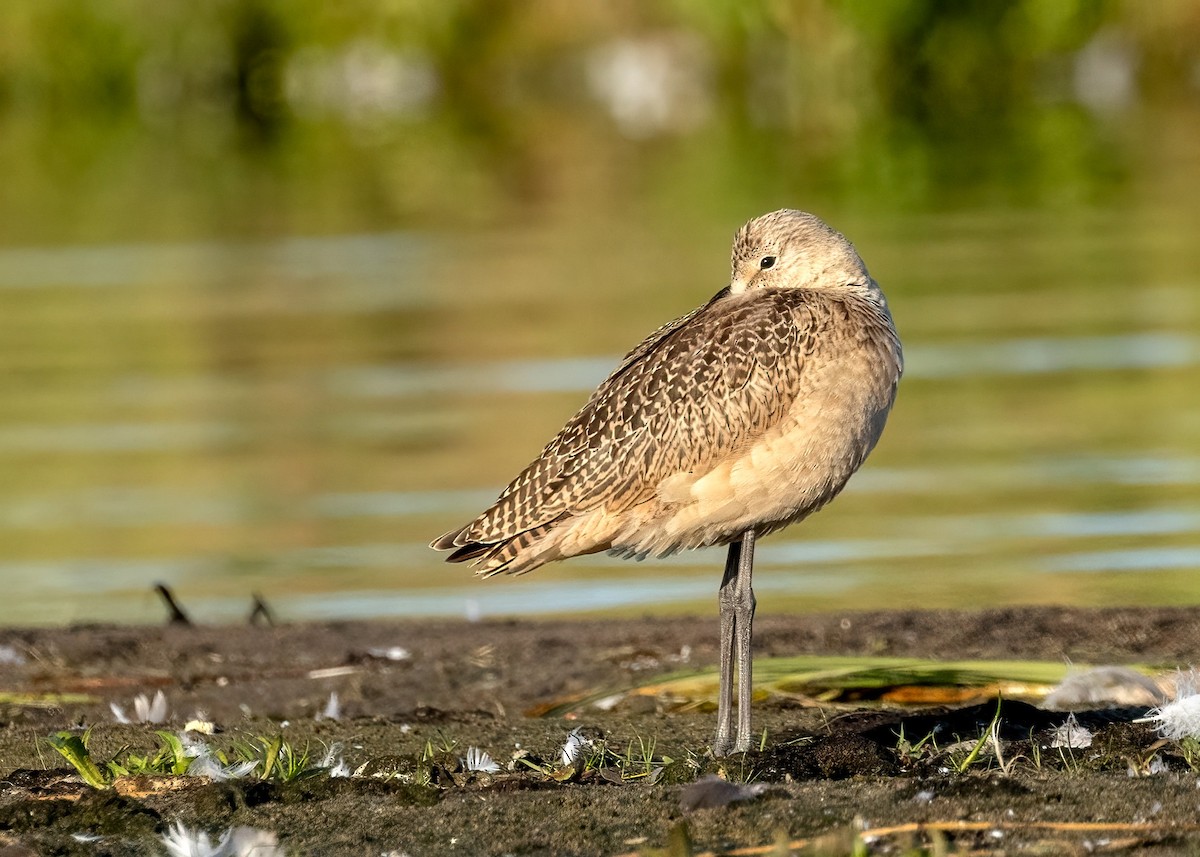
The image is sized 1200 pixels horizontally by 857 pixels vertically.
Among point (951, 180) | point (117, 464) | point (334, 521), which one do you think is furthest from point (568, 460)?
point (951, 180)

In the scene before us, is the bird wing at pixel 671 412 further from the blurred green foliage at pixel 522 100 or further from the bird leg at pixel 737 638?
the blurred green foliage at pixel 522 100

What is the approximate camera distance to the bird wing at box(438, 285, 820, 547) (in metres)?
5.97

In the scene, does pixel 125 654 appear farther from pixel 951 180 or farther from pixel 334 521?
pixel 951 180

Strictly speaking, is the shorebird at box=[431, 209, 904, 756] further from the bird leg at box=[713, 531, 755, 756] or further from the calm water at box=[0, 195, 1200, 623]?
the calm water at box=[0, 195, 1200, 623]

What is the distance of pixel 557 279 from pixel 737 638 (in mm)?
13795

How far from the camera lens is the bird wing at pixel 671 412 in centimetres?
597

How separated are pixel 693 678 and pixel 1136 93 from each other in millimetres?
34237

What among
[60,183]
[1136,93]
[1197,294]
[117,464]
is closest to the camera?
[117,464]

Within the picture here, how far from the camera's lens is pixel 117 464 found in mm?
13055

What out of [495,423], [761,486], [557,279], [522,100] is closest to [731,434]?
[761,486]

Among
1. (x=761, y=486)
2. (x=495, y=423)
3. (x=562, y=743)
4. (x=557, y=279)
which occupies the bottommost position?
(x=562, y=743)

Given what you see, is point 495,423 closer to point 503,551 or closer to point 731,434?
point 503,551

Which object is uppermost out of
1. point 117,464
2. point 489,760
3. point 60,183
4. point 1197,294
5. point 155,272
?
point 60,183

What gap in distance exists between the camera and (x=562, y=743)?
19.6 feet
